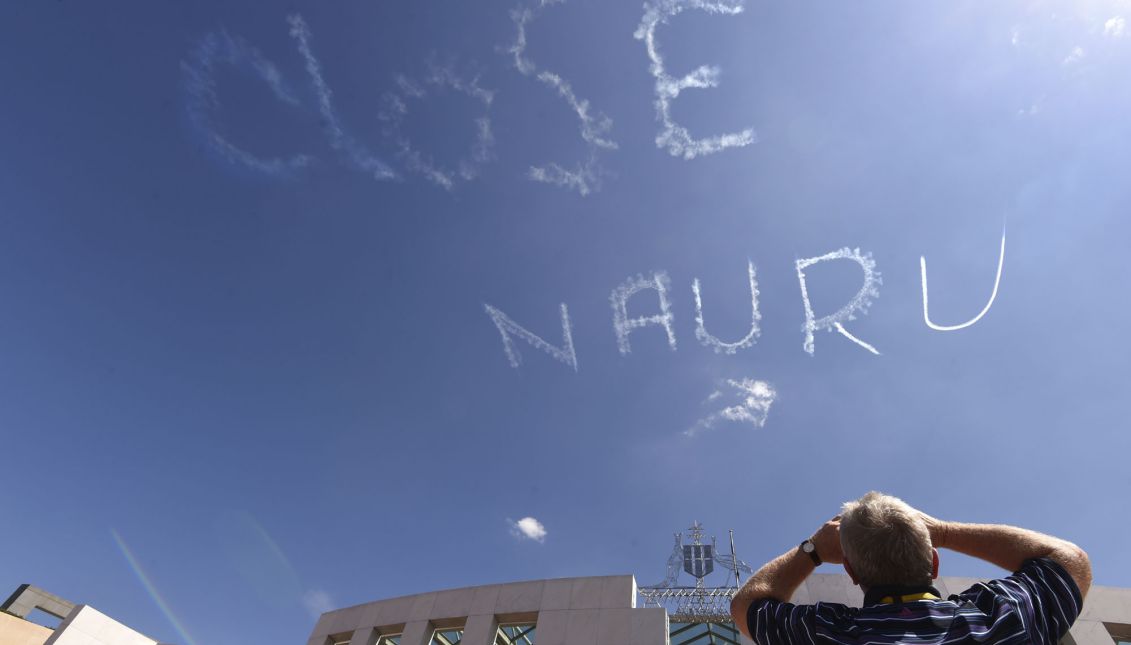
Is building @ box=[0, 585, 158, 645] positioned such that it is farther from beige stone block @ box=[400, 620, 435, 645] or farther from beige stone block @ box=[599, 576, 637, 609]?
beige stone block @ box=[599, 576, 637, 609]

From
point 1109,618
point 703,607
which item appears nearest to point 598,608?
point 1109,618

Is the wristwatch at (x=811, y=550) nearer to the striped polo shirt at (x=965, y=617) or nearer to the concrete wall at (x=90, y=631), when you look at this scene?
the striped polo shirt at (x=965, y=617)

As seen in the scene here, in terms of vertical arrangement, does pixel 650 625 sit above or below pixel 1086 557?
above

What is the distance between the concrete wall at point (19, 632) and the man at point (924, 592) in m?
39.4

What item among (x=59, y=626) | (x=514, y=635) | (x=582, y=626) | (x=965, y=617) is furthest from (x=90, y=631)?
(x=965, y=617)

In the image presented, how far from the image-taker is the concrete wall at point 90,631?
24609 millimetres

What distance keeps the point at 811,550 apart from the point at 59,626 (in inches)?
1454

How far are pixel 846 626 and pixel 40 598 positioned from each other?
140 ft

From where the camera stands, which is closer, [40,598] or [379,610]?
[379,610]

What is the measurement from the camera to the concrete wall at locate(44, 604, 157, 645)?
24609 mm

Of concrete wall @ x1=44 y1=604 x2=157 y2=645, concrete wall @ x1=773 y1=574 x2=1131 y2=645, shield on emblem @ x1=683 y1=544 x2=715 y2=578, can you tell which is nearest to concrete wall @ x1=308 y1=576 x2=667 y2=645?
concrete wall @ x1=773 y1=574 x2=1131 y2=645

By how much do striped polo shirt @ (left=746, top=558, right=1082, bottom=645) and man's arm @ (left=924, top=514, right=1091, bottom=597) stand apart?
62 mm

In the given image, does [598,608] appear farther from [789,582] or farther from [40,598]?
[40,598]

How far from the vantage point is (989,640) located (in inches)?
88.3
